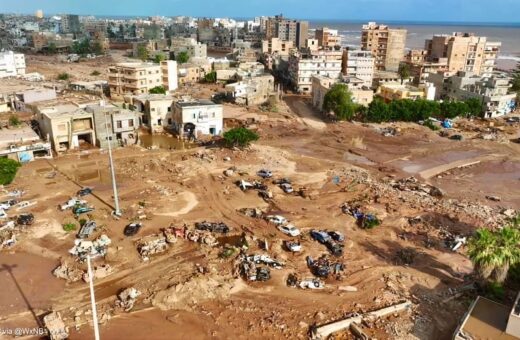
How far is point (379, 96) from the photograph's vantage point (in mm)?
78125

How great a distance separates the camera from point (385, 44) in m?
123

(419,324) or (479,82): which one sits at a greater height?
(479,82)

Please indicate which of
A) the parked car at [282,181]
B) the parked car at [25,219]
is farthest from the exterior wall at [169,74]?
the parked car at [25,219]

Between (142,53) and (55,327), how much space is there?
132 metres

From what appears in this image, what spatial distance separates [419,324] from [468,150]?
40324 millimetres

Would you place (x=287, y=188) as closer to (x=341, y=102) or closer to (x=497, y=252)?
(x=497, y=252)

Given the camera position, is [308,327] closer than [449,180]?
Yes

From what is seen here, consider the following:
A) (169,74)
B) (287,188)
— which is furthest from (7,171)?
(169,74)

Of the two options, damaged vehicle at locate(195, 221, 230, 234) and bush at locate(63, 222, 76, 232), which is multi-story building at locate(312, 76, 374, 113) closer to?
damaged vehicle at locate(195, 221, 230, 234)

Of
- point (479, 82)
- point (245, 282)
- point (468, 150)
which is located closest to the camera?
point (245, 282)

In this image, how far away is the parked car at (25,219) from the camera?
104 feet

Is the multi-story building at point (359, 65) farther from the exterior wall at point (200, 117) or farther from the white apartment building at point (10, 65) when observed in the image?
the white apartment building at point (10, 65)

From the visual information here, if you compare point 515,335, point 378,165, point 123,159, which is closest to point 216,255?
point 515,335

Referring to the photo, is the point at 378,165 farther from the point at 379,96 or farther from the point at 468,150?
the point at 379,96
